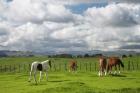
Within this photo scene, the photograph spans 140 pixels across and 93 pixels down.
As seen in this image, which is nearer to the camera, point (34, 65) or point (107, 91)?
point (107, 91)

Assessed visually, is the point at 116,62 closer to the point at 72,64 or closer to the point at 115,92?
the point at 72,64

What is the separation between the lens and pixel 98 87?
36.9 m

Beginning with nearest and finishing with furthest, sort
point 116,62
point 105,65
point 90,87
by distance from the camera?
point 90,87 → point 105,65 → point 116,62

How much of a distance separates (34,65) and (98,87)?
1059 centimetres

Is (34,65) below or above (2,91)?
above

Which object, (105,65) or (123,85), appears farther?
(105,65)

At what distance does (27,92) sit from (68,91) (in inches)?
176

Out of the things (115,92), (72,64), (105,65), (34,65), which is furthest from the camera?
(72,64)

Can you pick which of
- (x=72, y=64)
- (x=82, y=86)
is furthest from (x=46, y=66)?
(x=72, y=64)

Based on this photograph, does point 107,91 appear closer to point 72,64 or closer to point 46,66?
point 46,66

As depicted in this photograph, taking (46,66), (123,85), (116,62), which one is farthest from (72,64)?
(123,85)

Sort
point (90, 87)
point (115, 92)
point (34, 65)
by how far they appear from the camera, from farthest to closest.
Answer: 1. point (34, 65)
2. point (90, 87)
3. point (115, 92)

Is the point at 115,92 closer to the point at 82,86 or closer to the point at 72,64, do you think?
the point at 82,86

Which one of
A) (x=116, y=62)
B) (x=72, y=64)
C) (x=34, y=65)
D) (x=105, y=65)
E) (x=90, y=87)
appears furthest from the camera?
(x=72, y=64)
